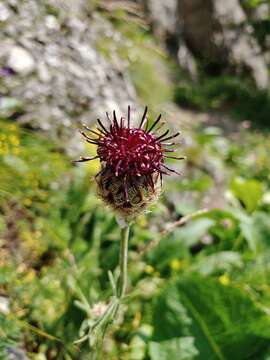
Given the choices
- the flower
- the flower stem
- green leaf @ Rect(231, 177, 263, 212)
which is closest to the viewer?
the flower

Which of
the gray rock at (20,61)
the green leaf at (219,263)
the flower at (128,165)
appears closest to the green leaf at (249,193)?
the green leaf at (219,263)

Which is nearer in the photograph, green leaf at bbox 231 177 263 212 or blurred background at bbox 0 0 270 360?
blurred background at bbox 0 0 270 360

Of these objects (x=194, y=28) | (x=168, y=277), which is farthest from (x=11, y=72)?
(x=194, y=28)

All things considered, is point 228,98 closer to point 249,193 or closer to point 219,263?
point 249,193

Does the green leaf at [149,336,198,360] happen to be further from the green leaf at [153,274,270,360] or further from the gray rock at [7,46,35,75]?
the gray rock at [7,46,35,75]

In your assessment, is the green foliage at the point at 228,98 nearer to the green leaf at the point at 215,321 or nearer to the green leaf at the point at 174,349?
the green leaf at the point at 215,321

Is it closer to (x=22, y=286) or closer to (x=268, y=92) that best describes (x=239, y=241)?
(x=22, y=286)

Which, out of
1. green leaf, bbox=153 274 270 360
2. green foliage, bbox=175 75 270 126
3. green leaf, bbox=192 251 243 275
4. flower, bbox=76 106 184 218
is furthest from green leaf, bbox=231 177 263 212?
green foliage, bbox=175 75 270 126

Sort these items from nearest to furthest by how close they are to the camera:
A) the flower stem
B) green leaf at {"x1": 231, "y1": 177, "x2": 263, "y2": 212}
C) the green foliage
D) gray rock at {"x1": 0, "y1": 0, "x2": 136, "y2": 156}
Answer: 1. the flower stem
2. gray rock at {"x1": 0, "y1": 0, "x2": 136, "y2": 156}
3. green leaf at {"x1": 231, "y1": 177, "x2": 263, "y2": 212}
4. the green foliage
